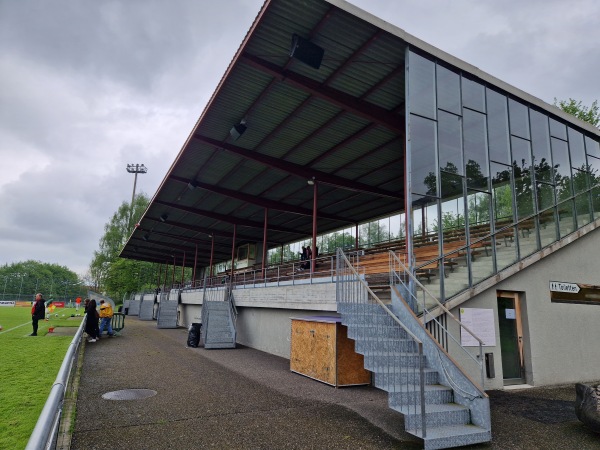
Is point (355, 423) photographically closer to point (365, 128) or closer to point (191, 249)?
point (365, 128)

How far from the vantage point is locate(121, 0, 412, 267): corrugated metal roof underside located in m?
10.6

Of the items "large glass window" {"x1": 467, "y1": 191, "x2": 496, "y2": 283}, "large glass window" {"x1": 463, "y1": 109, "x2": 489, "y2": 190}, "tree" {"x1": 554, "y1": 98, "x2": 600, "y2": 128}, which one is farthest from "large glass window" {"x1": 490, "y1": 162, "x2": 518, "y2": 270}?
"tree" {"x1": 554, "y1": 98, "x2": 600, "y2": 128}

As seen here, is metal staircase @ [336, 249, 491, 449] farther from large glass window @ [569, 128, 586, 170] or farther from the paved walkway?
large glass window @ [569, 128, 586, 170]

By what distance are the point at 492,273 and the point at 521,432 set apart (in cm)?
476

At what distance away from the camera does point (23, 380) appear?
28.2 ft

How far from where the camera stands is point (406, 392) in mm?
5844

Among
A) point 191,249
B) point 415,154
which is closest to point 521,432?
point 415,154

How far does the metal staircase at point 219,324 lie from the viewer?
1625cm

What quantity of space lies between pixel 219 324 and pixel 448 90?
41.5 feet

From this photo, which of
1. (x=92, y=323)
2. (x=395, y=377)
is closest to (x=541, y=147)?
(x=395, y=377)

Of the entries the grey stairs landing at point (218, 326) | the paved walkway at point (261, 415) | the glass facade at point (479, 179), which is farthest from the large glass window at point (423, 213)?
the grey stairs landing at point (218, 326)

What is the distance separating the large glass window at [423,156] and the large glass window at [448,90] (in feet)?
3.40

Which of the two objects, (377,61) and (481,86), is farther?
(481,86)

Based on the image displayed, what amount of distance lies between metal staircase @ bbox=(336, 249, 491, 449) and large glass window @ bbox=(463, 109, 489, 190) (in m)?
4.60
